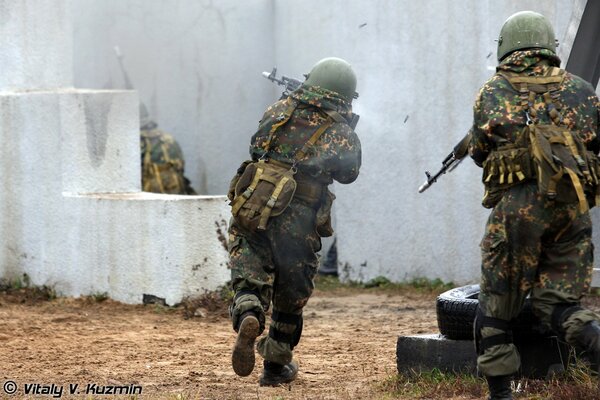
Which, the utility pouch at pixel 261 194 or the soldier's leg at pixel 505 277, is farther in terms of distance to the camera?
the utility pouch at pixel 261 194

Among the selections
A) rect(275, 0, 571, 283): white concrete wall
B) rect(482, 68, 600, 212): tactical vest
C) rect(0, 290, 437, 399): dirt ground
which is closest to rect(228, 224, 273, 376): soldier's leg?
rect(0, 290, 437, 399): dirt ground

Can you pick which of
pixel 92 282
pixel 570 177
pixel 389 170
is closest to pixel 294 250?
pixel 570 177

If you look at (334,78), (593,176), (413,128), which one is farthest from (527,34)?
(413,128)

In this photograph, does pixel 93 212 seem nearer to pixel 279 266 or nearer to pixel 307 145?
pixel 279 266

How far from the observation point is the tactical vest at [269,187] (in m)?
6.38

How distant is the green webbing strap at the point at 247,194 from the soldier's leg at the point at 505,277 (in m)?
1.47

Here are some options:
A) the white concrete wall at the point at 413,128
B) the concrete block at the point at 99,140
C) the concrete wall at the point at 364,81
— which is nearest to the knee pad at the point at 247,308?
the concrete block at the point at 99,140

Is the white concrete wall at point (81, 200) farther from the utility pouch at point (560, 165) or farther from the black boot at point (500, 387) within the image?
the utility pouch at point (560, 165)

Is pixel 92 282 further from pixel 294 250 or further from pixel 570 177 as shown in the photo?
pixel 570 177

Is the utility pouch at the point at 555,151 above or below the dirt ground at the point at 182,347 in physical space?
above

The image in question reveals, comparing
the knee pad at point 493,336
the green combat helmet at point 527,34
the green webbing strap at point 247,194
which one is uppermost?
the green combat helmet at point 527,34

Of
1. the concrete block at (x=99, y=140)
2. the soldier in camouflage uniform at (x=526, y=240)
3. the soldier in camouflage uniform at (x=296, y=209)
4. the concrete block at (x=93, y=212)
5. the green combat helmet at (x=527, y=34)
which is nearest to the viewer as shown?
the soldier in camouflage uniform at (x=526, y=240)

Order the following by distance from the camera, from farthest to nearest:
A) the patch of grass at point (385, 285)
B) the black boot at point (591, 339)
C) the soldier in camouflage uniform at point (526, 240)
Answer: the patch of grass at point (385, 285), the soldier in camouflage uniform at point (526, 240), the black boot at point (591, 339)

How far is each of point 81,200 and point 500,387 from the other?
5.91 meters
